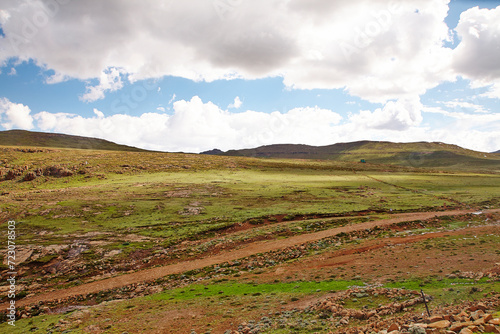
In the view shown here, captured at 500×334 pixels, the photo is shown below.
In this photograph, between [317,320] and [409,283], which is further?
[409,283]

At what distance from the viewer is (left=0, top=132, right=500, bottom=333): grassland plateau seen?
13.5 m

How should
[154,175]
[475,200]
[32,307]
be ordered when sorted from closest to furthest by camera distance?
[32,307], [475,200], [154,175]

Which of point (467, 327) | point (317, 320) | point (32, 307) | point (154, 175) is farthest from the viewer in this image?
point (154, 175)

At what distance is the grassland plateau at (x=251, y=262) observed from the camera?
44.4 feet

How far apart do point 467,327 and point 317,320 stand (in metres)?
6.41

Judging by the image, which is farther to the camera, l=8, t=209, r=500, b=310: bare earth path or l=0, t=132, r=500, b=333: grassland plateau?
l=8, t=209, r=500, b=310: bare earth path

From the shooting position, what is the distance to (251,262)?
1035 inches

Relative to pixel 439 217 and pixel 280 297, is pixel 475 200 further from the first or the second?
pixel 280 297

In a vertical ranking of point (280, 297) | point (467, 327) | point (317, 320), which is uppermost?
point (467, 327)

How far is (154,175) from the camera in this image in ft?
305

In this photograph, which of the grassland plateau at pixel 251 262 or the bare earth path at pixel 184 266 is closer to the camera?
the grassland plateau at pixel 251 262

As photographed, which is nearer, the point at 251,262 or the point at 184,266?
the point at 251,262

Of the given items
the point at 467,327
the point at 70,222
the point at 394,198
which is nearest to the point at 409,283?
the point at 467,327

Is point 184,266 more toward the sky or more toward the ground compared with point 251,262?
more toward the ground
